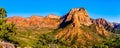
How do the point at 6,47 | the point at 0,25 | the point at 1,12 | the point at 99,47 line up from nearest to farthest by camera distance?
the point at 6,47
the point at 0,25
the point at 1,12
the point at 99,47

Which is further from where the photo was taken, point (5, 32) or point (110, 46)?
point (110, 46)

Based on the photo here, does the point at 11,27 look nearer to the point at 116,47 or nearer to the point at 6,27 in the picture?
the point at 6,27

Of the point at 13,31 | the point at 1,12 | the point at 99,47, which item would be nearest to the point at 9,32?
the point at 13,31

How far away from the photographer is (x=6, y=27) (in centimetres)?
14188

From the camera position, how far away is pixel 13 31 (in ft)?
484

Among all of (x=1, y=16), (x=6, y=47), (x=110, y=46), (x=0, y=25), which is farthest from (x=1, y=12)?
(x=110, y=46)

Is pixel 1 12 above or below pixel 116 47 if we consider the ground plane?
above

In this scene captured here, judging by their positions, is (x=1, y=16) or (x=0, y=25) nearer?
(x=0, y=25)

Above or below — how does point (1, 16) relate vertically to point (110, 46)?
above

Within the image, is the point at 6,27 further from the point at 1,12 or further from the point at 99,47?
the point at 99,47

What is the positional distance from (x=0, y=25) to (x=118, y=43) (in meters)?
57.3

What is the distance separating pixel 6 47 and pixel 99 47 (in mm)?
60344

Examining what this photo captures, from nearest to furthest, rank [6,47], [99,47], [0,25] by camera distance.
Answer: [6,47] < [0,25] < [99,47]

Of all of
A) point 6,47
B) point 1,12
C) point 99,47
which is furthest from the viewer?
point 99,47
